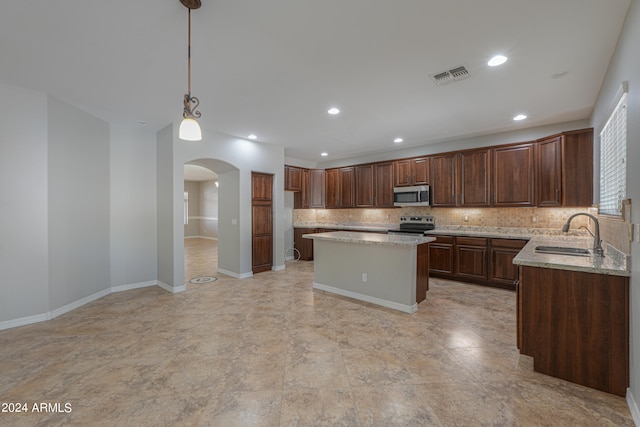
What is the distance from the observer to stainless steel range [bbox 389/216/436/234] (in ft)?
19.0

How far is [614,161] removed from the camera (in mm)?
2641

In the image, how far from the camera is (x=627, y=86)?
2092 millimetres

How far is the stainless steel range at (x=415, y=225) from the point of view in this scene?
5801 millimetres

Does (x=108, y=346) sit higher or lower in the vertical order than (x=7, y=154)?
lower

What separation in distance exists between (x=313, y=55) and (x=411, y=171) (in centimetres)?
406

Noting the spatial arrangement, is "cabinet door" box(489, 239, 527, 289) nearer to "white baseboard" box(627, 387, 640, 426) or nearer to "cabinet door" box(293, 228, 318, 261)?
"white baseboard" box(627, 387, 640, 426)

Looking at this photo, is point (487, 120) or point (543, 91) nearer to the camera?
point (543, 91)

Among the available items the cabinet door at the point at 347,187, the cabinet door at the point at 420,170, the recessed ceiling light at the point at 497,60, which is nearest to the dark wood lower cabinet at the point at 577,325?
the recessed ceiling light at the point at 497,60

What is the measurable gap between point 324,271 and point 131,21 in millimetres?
3729

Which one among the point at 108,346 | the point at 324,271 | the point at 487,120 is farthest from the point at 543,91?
the point at 108,346

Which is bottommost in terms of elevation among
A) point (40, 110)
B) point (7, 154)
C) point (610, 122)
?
point (7, 154)

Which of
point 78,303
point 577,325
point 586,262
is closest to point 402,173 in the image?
point 586,262

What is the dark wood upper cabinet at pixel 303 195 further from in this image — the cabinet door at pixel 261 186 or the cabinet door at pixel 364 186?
the cabinet door at pixel 261 186

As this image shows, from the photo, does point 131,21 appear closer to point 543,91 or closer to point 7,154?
point 7,154
